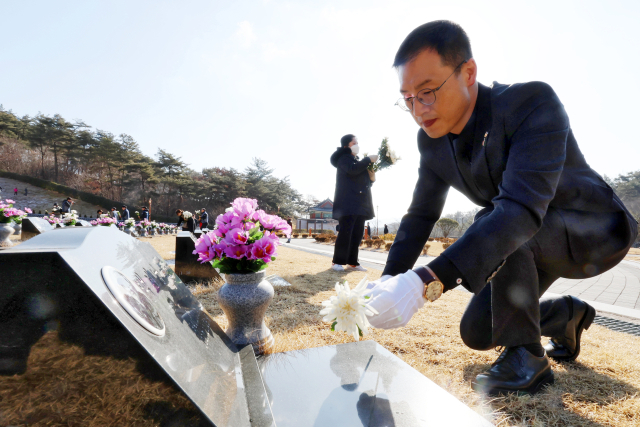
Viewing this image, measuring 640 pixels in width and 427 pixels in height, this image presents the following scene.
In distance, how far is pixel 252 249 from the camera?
6.22 ft

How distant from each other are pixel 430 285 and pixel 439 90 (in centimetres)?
75

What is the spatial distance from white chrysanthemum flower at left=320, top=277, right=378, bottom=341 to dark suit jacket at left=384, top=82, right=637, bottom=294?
24 centimetres

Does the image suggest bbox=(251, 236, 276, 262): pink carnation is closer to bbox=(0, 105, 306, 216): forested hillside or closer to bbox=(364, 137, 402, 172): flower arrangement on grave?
bbox=(364, 137, 402, 172): flower arrangement on grave

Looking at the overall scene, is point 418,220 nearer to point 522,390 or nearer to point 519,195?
point 519,195

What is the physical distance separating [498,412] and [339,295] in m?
0.89

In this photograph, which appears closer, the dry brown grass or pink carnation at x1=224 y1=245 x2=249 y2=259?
the dry brown grass

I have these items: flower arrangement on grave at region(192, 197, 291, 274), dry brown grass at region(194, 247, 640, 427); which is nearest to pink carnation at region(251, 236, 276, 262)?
flower arrangement on grave at region(192, 197, 291, 274)

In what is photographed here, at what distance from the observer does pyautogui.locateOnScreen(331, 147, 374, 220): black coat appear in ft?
15.7

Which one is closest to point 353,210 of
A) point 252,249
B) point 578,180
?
point 252,249

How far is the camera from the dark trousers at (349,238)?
4836mm

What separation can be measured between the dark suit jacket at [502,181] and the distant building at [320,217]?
3325 centimetres

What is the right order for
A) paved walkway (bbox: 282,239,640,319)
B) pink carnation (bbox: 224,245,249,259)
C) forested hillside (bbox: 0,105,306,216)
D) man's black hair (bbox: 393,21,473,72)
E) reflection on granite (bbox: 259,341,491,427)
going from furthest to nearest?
1. forested hillside (bbox: 0,105,306,216)
2. paved walkway (bbox: 282,239,640,319)
3. pink carnation (bbox: 224,245,249,259)
4. man's black hair (bbox: 393,21,473,72)
5. reflection on granite (bbox: 259,341,491,427)

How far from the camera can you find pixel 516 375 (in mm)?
1360

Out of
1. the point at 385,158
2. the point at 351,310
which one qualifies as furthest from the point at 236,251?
the point at 385,158
